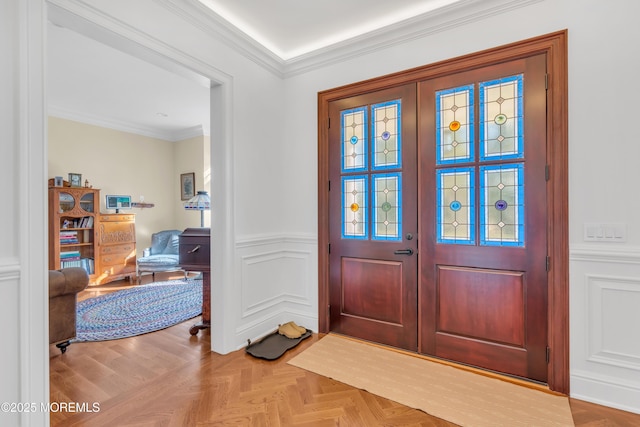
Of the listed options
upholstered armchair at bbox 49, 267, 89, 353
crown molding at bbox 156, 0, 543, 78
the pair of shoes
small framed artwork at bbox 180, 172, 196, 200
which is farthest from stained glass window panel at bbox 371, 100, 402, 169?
small framed artwork at bbox 180, 172, 196, 200

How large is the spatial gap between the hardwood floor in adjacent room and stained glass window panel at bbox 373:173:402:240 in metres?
A: 1.29

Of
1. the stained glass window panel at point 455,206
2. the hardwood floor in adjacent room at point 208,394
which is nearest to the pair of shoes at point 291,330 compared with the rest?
the hardwood floor in adjacent room at point 208,394

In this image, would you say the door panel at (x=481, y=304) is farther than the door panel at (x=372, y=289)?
No

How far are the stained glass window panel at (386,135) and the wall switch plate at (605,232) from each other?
139 cm

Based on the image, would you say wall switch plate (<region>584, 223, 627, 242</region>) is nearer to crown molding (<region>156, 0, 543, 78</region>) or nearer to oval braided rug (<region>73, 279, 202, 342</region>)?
crown molding (<region>156, 0, 543, 78</region>)

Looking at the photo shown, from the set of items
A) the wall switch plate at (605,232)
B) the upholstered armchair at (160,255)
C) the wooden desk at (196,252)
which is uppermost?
the wall switch plate at (605,232)

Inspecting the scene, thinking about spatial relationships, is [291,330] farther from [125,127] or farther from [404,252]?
Result: [125,127]

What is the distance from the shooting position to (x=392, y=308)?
2.71 metres

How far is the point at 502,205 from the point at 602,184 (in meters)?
0.57

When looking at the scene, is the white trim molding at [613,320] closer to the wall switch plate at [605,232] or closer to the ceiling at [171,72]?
the wall switch plate at [605,232]

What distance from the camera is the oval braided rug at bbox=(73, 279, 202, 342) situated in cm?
311

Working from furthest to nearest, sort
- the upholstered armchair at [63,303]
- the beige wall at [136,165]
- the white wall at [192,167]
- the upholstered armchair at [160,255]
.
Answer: the white wall at [192,167] → the upholstered armchair at [160,255] → the beige wall at [136,165] → the upholstered armchair at [63,303]

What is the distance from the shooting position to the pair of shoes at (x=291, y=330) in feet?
9.70

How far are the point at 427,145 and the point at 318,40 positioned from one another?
1.52m
